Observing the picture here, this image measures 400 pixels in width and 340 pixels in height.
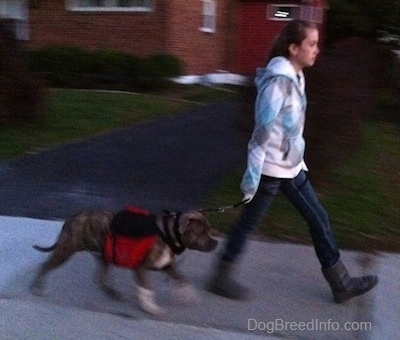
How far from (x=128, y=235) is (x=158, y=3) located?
540 inches

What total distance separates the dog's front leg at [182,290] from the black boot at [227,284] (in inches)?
6.8

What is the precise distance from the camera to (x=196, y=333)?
16.5 feet

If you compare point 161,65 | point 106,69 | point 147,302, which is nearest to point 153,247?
point 147,302

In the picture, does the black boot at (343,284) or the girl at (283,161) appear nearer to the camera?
the girl at (283,161)

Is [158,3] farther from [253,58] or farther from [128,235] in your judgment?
[128,235]

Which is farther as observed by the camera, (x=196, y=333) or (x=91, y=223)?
(x=91, y=223)

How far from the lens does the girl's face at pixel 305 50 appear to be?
17.3ft

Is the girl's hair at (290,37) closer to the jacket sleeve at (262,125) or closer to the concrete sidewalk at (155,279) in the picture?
the jacket sleeve at (262,125)

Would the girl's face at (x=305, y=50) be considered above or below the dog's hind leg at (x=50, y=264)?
above

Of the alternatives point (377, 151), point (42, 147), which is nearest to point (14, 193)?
point (42, 147)

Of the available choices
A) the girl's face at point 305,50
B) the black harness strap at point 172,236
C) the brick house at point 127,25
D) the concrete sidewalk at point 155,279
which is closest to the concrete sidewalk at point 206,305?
the concrete sidewalk at point 155,279

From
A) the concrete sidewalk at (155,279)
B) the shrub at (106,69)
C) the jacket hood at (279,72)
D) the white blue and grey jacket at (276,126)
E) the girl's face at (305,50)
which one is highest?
the girl's face at (305,50)

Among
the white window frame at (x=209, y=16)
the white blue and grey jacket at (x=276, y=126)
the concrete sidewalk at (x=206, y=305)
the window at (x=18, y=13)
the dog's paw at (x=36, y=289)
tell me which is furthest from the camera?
the white window frame at (x=209, y=16)

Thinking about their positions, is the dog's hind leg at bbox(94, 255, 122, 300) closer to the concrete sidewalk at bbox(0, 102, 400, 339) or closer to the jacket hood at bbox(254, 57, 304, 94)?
the concrete sidewalk at bbox(0, 102, 400, 339)
